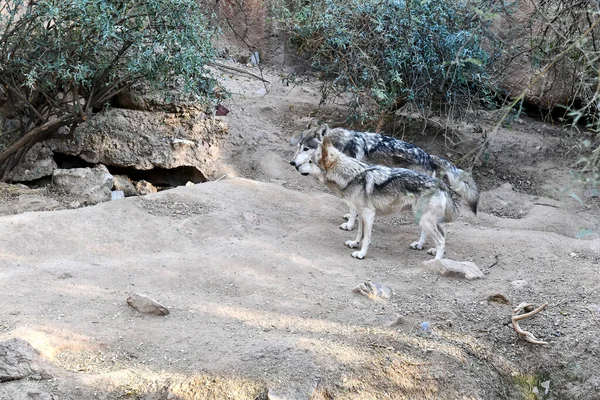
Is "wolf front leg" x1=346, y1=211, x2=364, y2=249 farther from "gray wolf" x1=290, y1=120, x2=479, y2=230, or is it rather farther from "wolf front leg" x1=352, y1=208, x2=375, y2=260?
"gray wolf" x1=290, y1=120, x2=479, y2=230

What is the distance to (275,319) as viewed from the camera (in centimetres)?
527

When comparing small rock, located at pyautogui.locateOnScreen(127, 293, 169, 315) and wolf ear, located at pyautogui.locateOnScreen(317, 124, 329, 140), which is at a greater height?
wolf ear, located at pyautogui.locateOnScreen(317, 124, 329, 140)

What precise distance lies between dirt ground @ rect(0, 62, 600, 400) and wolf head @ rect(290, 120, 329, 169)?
634 millimetres

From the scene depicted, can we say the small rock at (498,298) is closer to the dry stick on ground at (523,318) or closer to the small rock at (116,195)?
the dry stick on ground at (523,318)

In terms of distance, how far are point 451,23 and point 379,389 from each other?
6.43 metres

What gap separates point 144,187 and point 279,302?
14.1ft

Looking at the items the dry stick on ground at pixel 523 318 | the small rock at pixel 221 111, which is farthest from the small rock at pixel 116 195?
the dry stick on ground at pixel 523 318

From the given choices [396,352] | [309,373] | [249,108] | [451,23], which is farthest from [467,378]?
[249,108]

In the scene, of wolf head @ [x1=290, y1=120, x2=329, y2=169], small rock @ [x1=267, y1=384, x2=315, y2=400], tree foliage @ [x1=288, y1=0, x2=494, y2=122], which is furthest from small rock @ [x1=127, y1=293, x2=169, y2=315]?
tree foliage @ [x1=288, y1=0, x2=494, y2=122]

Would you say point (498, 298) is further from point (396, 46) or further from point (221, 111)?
point (221, 111)

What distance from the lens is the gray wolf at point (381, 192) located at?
675 cm

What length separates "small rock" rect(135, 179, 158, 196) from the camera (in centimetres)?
913

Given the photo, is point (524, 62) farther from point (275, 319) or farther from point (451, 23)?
point (275, 319)

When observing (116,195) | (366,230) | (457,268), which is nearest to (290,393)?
(457,268)
